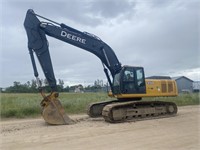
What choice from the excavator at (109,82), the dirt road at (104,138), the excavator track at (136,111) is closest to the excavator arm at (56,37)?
the excavator at (109,82)

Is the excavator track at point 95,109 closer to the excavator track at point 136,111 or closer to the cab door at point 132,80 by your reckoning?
the cab door at point 132,80

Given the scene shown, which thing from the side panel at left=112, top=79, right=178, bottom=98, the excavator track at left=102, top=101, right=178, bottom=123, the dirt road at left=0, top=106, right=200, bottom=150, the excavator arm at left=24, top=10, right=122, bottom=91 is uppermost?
the excavator arm at left=24, top=10, right=122, bottom=91

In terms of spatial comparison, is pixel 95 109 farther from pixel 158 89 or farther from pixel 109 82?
pixel 158 89

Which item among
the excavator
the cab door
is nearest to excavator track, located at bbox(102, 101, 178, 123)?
the excavator

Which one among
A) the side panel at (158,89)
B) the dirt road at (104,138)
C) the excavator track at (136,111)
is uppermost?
the side panel at (158,89)

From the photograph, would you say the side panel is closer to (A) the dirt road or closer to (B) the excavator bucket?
(A) the dirt road

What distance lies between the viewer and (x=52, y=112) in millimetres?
10906

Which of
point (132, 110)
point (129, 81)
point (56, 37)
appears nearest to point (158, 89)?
point (129, 81)

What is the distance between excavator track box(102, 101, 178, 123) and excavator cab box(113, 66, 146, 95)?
0.61 meters

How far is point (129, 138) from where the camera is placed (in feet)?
26.7

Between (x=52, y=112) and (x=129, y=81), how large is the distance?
3.56 m

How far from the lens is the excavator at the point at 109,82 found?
36.5 feet

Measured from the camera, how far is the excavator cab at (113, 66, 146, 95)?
1248cm

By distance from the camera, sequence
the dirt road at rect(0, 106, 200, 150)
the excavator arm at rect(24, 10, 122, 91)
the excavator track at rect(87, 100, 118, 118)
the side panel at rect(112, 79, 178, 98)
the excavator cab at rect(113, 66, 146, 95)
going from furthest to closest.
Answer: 1. the excavator track at rect(87, 100, 118, 118)
2. the side panel at rect(112, 79, 178, 98)
3. the excavator cab at rect(113, 66, 146, 95)
4. the excavator arm at rect(24, 10, 122, 91)
5. the dirt road at rect(0, 106, 200, 150)
